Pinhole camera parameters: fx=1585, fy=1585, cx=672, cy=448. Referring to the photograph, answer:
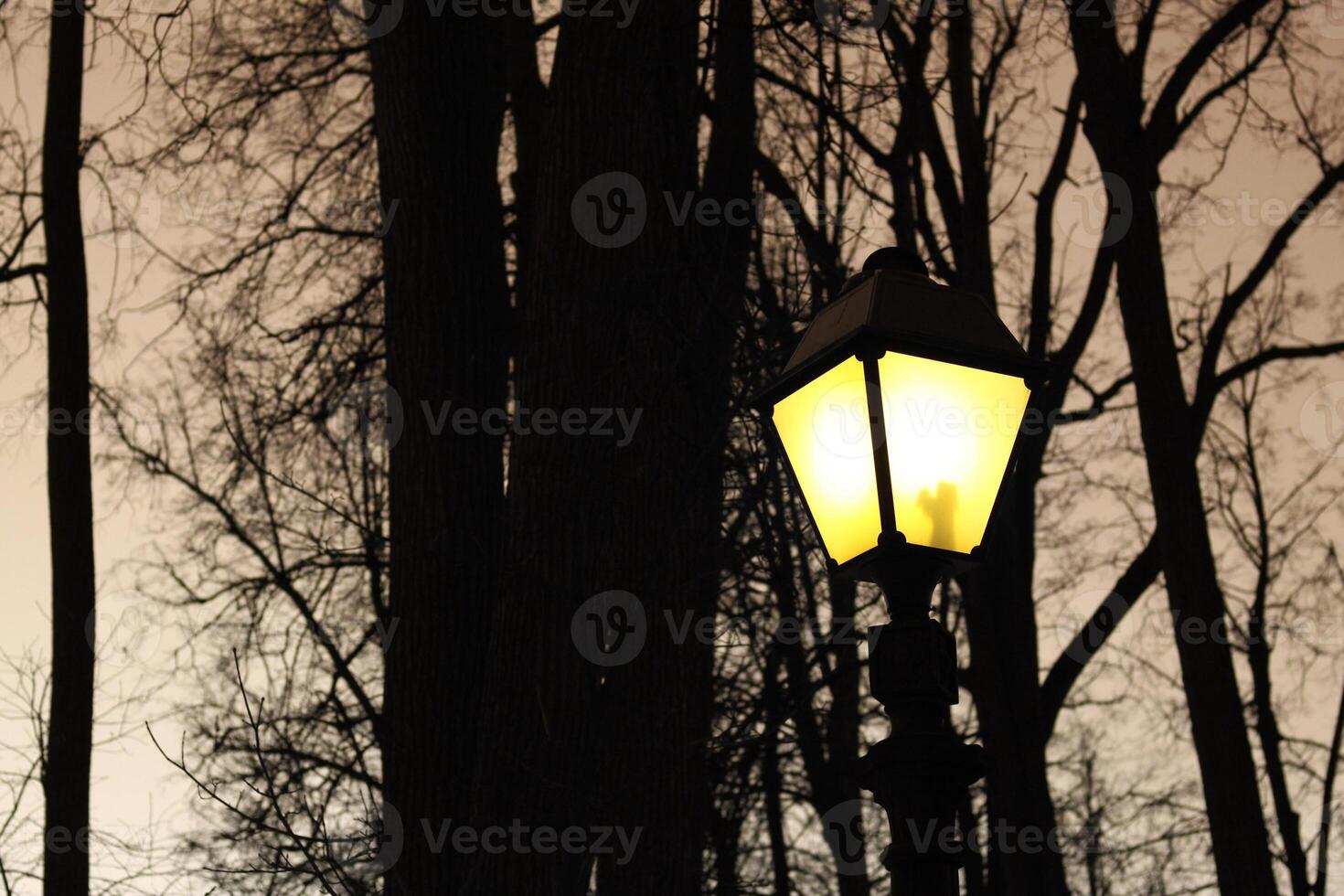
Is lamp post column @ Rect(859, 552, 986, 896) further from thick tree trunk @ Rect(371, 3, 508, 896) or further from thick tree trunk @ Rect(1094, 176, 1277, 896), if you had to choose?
thick tree trunk @ Rect(1094, 176, 1277, 896)

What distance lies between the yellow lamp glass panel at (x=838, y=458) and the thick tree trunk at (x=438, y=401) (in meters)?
2.89

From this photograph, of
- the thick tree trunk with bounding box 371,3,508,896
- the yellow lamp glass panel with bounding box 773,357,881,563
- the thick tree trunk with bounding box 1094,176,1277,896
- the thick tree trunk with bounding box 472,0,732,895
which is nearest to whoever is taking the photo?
the yellow lamp glass panel with bounding box 773,357,881,563

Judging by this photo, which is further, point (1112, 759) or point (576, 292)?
point (1112, 759)

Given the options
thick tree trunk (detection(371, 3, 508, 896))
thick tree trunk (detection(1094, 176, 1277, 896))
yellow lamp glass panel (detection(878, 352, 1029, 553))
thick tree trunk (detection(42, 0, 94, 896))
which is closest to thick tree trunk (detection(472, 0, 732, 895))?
thick tree trunk (detection(371, 3, 508, 896))

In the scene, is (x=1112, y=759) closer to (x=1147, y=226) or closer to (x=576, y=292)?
(x=1147, y=226)

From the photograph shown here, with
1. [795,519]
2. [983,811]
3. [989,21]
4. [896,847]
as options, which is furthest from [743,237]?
[983,811]

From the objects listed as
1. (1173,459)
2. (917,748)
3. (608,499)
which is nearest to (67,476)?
(608,499)

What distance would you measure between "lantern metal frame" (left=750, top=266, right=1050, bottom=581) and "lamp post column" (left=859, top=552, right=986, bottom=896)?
0.20 feet

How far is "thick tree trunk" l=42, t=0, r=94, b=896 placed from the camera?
8.51m

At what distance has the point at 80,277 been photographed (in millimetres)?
9633

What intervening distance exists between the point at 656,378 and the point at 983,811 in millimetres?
10091

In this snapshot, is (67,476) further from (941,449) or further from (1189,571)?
(1189,571)

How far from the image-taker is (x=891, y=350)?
380 cm

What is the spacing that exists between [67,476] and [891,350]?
6.62 metres
